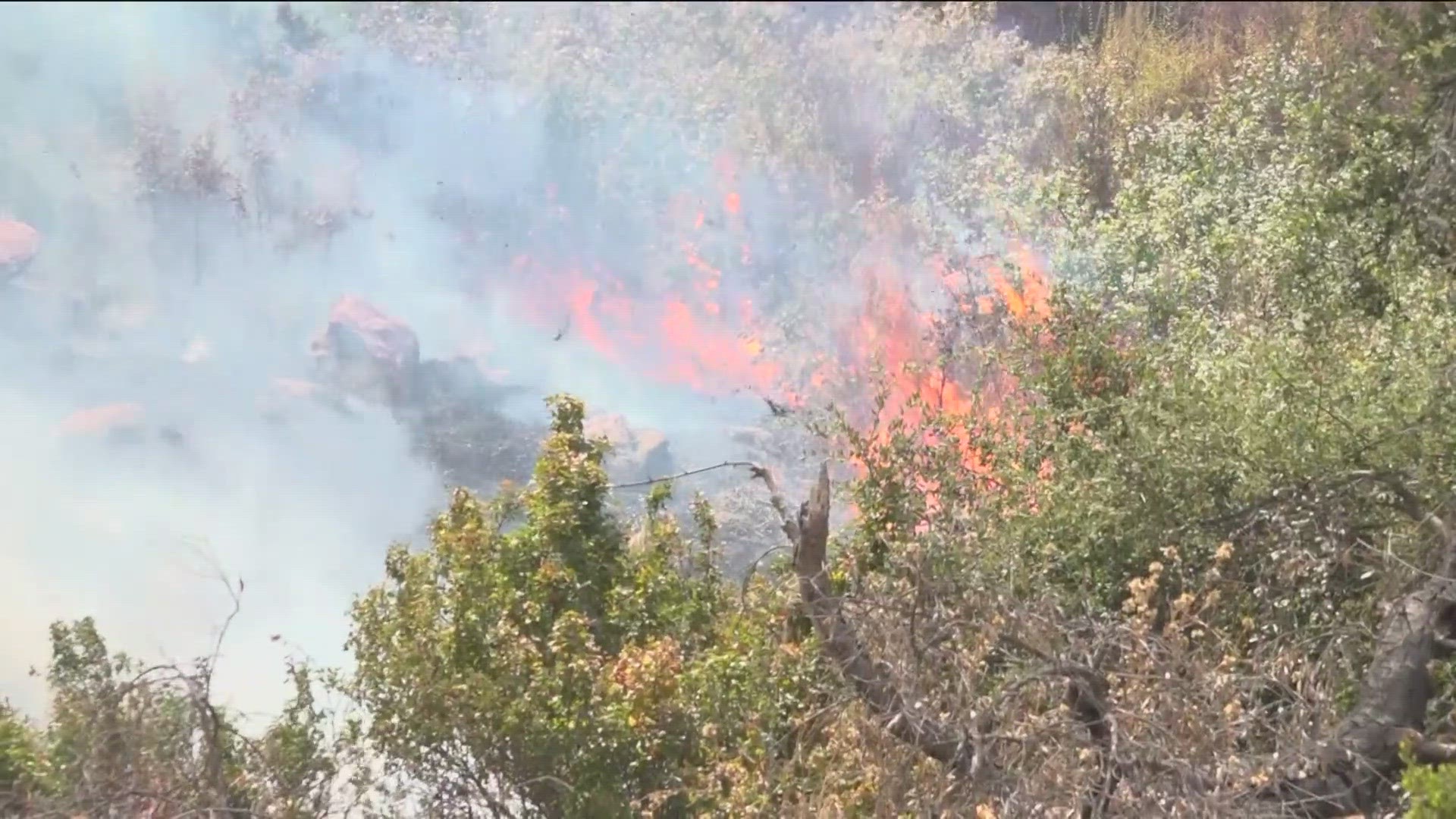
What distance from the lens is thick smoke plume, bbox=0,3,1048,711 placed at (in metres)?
6.14

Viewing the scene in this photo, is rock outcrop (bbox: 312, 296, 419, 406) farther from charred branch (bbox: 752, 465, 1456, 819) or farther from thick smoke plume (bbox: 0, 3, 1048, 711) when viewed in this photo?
Result: charred branch (bbox: 752, 465, 1456, 819)

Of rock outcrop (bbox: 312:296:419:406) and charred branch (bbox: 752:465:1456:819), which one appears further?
rock outcrop (bbox: 312:296:419:406)

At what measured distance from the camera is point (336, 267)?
7004mm

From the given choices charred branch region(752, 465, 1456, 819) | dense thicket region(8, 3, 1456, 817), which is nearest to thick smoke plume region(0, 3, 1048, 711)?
dense thicket region(8, 3, 1456, 817)

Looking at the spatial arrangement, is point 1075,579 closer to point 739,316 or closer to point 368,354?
point 739,316

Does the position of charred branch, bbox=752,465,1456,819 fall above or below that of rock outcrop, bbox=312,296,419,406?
below

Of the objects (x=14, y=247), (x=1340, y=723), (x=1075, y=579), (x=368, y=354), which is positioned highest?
(x=14, y=247)

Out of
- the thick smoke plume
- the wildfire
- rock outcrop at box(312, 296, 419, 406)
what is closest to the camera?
the thick smoke plume

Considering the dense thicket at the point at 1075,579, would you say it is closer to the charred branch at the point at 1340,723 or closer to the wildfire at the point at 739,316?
the charred branch at the point at 1340,723

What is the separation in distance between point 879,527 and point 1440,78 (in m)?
2.66

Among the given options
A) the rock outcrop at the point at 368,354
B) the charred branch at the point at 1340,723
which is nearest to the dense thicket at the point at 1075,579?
the charred branch at the point at 1340,723

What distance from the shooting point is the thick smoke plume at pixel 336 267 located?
20.1 feet

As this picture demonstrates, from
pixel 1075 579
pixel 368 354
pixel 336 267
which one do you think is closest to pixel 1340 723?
pixel 1075 579

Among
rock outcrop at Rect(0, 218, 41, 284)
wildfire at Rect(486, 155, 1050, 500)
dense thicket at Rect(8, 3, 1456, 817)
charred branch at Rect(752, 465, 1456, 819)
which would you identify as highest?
rock outcrop at Rect(0, 218, 41, 284)
